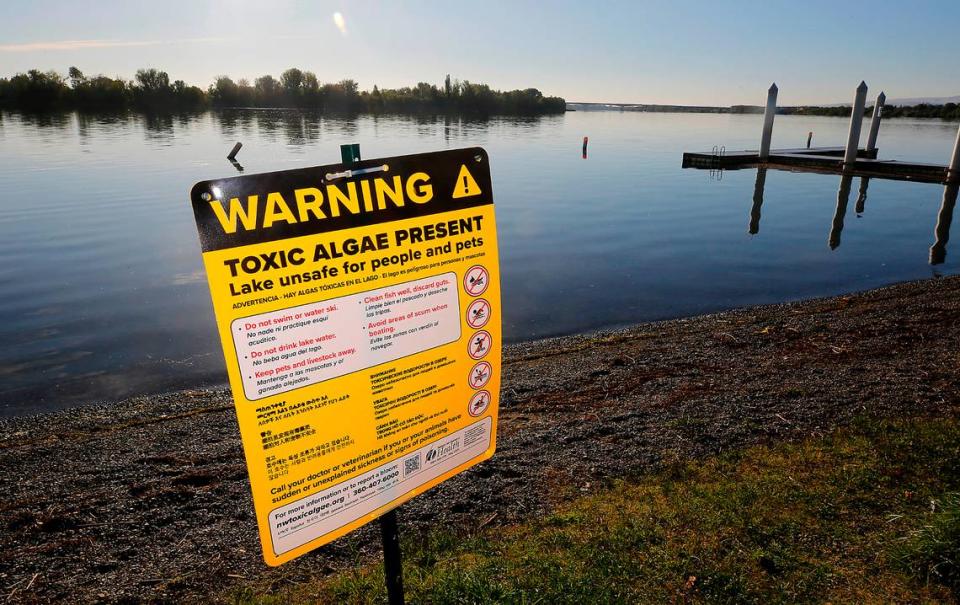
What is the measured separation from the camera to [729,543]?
392 centimetres

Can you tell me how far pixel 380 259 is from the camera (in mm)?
2236

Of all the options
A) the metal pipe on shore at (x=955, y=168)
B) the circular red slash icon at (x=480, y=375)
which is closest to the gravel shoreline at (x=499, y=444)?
the circular red slash icon at (x=480, y=375)

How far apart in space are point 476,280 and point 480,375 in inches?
20.2

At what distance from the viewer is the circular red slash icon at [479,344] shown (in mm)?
2688

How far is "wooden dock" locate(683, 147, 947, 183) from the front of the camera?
114 ft

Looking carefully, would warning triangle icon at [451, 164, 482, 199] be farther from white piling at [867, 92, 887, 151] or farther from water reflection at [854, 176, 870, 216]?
white piling at [867, 92, 887, 151]

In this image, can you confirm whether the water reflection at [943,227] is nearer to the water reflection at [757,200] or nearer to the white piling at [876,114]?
the water reflection at [757,200]

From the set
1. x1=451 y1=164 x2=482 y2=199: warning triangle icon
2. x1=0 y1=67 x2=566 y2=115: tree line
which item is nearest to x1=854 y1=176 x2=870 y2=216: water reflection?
x1=451 y1=164 x2=482 y2=199: warning triangle icon

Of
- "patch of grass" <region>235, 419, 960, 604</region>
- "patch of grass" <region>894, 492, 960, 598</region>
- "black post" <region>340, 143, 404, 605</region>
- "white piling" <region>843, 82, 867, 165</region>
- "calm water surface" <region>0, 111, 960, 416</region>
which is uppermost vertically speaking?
"white piling" <region>843, 82, 867, 165</region>

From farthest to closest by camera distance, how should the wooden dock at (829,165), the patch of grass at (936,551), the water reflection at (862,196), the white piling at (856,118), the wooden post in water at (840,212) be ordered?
the white piling at (856,118)
the wooden dock at (829,165)
the water reflection at (862,196)
the wooden post in water at (840,212)
the patch of grass at (936,551)

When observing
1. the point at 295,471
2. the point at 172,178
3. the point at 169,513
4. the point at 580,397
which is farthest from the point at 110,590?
the point at 172,178

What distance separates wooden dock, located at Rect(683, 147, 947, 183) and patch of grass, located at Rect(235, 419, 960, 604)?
39.0 meters

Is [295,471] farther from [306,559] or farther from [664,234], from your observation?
[664,234]

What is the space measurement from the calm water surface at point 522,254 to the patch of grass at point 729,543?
8.22 meters
